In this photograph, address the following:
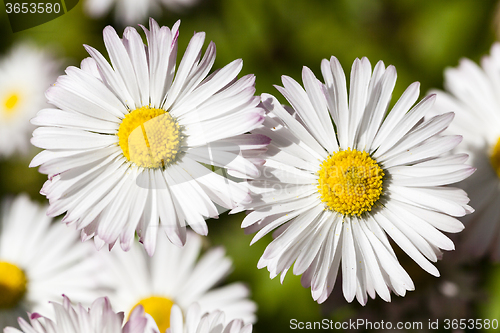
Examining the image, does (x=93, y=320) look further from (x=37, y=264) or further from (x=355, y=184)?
(x=37, y=264)

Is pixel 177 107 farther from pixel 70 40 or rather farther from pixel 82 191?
pixel 70 40

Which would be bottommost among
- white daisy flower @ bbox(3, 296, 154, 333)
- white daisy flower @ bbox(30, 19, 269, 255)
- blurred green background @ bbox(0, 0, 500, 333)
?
white daisy flower @ bbox(3, 296, 154, 333)

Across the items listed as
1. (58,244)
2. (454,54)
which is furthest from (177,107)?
(454,54)

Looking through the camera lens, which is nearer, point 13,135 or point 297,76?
point 297,76

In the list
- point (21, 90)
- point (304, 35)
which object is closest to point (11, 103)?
point (21, 90)

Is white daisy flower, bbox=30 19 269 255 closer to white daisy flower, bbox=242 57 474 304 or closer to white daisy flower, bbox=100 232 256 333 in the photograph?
white daisy flower, bbox=242 57 474 304

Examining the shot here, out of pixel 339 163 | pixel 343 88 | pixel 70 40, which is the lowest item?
pixel 339 163

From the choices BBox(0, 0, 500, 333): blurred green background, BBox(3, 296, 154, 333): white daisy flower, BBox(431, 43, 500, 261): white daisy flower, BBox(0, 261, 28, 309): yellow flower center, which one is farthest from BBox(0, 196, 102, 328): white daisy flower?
BBox(431, 43, 500, 261): white daisy flower

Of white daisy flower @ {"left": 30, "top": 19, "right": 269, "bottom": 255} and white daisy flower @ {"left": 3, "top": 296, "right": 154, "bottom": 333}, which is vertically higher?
white daisy flower @ {"left": 30, "top": 19, "right": 269, "bottom": 255}

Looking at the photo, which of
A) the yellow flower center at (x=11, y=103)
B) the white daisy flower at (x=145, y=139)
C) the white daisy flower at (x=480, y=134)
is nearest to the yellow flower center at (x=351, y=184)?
the white daisy flower at (x=145, y=139)
